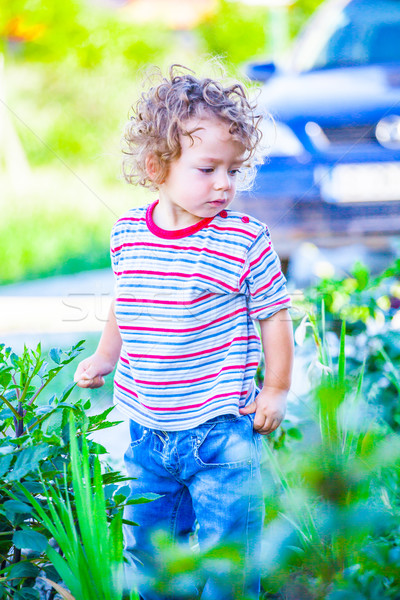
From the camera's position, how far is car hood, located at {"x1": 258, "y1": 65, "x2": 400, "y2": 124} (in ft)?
13.6

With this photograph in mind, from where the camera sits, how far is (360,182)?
4.19 m

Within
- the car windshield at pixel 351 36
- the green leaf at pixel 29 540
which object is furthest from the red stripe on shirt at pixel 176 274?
the car windshield at pixel 351 36

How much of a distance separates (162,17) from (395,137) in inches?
353

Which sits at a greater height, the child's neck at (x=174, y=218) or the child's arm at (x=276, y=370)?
the child's neck at (x=174, y=218)

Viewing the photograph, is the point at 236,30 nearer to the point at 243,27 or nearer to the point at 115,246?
the point at 243,27

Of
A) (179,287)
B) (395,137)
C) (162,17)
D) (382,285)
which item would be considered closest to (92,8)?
(162,17)

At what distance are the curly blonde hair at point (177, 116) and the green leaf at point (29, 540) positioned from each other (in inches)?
34.2

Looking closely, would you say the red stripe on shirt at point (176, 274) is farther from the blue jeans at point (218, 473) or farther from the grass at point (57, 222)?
the grass at point (57, 222)

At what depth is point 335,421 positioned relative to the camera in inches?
32.7

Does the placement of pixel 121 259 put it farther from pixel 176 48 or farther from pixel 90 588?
pixel 176 48

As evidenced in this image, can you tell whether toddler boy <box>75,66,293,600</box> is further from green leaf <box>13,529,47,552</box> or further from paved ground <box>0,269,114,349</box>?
paved ground <box>0,269,114,349</box>

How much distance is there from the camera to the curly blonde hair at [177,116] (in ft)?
5.23

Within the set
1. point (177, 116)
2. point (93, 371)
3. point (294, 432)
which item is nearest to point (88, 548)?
point (93, 371)

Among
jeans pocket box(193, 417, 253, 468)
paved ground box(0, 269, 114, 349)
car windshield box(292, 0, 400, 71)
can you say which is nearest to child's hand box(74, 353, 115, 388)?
jeans pocket box(193, 417, 253, 468)
